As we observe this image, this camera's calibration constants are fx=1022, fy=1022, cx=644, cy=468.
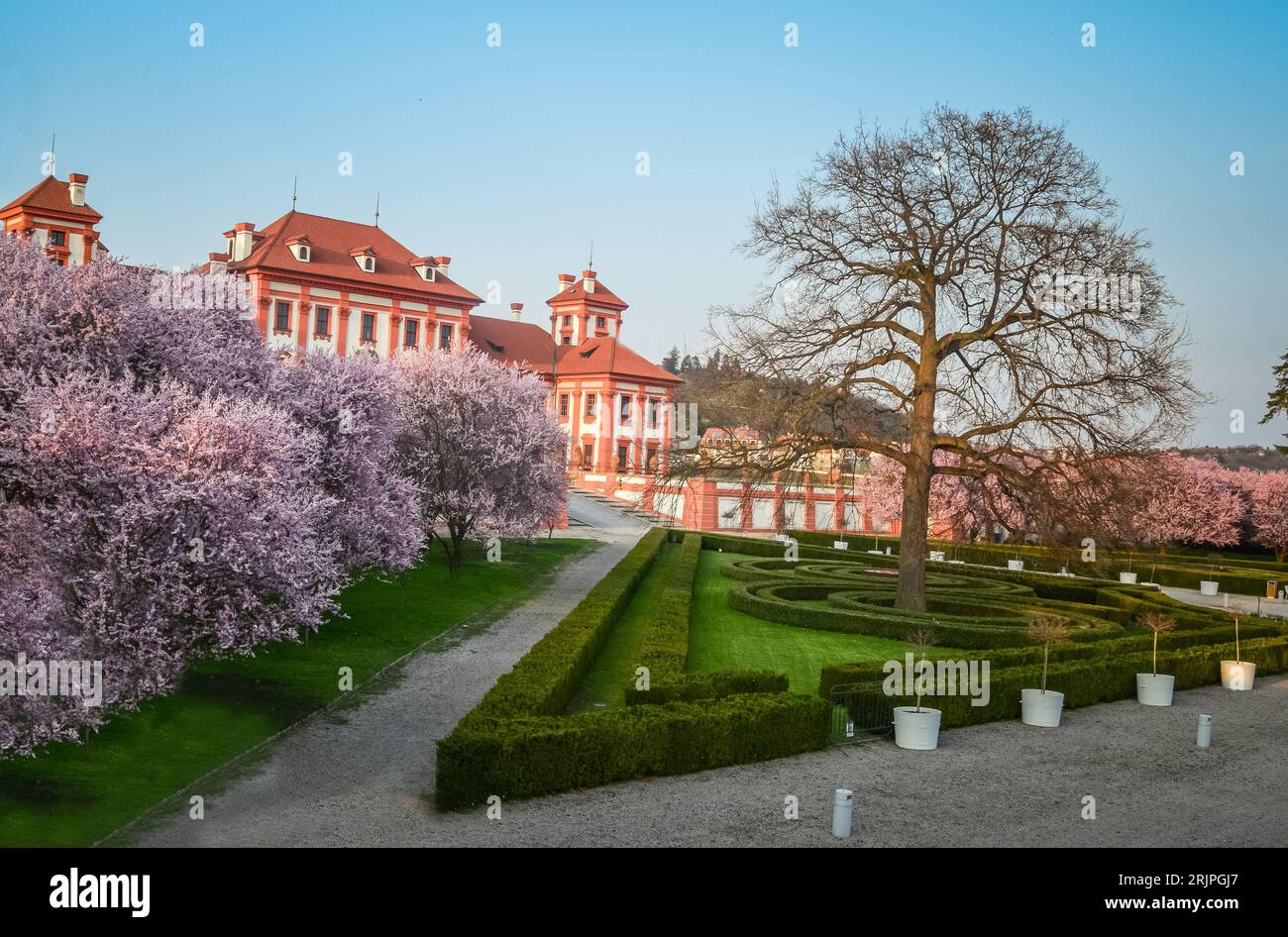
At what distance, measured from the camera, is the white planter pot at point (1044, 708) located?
53.8 feet

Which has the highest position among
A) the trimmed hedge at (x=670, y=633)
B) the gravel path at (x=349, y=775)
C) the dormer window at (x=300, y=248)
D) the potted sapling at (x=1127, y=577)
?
the dormer window at (x=300, y=248)

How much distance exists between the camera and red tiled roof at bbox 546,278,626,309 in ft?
278

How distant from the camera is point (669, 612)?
22219 mm

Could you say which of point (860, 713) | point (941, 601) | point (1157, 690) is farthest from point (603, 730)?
point (941, 601)

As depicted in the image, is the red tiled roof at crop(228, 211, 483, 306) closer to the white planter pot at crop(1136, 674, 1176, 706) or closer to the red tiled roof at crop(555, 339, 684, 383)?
the red tiled roof at crop(555, 339, 684, 383)

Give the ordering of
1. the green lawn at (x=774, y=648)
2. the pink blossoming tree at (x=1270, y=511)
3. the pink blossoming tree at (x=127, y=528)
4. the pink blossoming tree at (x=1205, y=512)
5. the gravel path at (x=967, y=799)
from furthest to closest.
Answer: the pink blossoming tree at (x=1270, y=511)
the pink blossoming tree at (x=1205, y=512)
the green lawn at (x=774, y=648)
the pink blossoming tree at (x=127, y=528)
the gravel path at (x=967, y=799)

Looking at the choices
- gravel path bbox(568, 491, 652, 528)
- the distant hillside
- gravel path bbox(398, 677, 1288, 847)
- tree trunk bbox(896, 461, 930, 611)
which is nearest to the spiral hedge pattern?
tree trunk bbox(896, 461, 930, 611)

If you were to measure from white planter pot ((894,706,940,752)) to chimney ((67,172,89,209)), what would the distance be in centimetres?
5851

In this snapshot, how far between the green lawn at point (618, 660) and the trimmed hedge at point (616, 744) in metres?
2.41

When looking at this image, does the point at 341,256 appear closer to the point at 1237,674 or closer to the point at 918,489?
the point at 918,489

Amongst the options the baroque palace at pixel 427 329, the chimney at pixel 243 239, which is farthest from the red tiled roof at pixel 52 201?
the chimney at pixel 243 239

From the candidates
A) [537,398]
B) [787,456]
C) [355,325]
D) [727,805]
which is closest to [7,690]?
[727,805]

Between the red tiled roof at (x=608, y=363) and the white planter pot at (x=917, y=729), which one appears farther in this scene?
the red tiled roof at (x=608, y=363)

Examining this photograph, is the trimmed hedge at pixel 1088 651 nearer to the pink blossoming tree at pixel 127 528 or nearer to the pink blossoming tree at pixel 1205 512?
the pink blossoming tree at pixel 127 528
